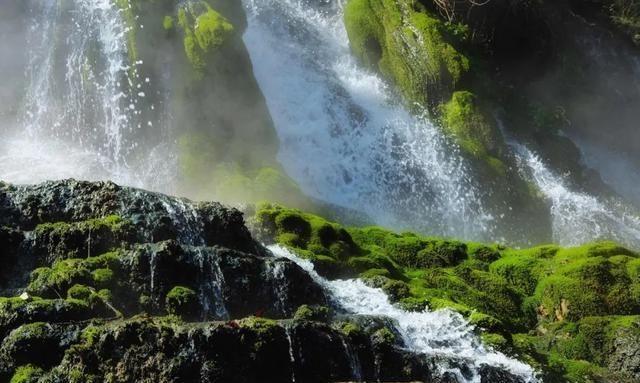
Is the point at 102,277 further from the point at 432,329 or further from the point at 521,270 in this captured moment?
the point at 521,270

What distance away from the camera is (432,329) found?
9.76 meters

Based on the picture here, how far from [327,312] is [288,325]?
1710 mm

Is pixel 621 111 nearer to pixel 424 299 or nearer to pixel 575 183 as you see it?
pixel 575 183

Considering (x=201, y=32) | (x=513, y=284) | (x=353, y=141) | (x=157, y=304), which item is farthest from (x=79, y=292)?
(x=353, y=141)

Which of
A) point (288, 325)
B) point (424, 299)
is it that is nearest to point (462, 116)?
point (424, 299)

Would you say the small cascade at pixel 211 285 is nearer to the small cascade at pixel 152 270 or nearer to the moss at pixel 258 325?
the small cascade at pixel 152 270

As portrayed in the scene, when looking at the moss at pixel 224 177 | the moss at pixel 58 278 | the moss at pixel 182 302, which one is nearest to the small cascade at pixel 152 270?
the moss at pixel 182 302

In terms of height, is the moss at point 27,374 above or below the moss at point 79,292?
below

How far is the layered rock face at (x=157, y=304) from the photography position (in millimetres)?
6816

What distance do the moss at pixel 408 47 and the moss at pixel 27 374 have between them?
15.3m

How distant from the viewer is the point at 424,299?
1038 centimetres

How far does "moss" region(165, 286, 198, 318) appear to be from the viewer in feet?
28.3

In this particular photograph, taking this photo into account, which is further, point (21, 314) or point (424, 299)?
point (424, 299)

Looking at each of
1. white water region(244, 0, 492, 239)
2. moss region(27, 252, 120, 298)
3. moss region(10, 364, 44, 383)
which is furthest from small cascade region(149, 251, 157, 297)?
white water region(244, 0, 492, 239)
